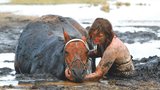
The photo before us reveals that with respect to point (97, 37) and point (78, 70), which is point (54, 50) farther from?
point (78, 70)

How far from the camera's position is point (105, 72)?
9.55m

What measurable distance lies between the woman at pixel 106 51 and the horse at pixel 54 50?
230 millimetres

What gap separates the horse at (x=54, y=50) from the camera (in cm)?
880

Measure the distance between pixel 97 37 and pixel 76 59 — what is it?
0.79 metres

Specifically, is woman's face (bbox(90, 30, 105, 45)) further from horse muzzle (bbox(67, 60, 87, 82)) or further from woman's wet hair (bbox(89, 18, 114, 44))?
horse muzzle (bbox(67, 60, 87, 82))

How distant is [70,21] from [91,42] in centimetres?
292

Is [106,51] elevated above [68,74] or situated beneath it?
elevated above

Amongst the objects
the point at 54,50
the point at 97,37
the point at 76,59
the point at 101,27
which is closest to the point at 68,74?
the point at 76,59

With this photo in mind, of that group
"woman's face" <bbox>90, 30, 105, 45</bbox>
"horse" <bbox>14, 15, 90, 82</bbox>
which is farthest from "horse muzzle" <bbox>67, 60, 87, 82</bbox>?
"woman's face" <bbox>90, 30, 105, 45</bbox>

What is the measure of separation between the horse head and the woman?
0.38 meters

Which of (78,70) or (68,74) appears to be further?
(68,74)

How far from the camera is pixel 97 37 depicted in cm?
928

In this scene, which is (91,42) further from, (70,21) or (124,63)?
(70,21)

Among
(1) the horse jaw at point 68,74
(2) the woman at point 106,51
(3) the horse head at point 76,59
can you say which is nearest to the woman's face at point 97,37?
(2) the woman at point 106,51
